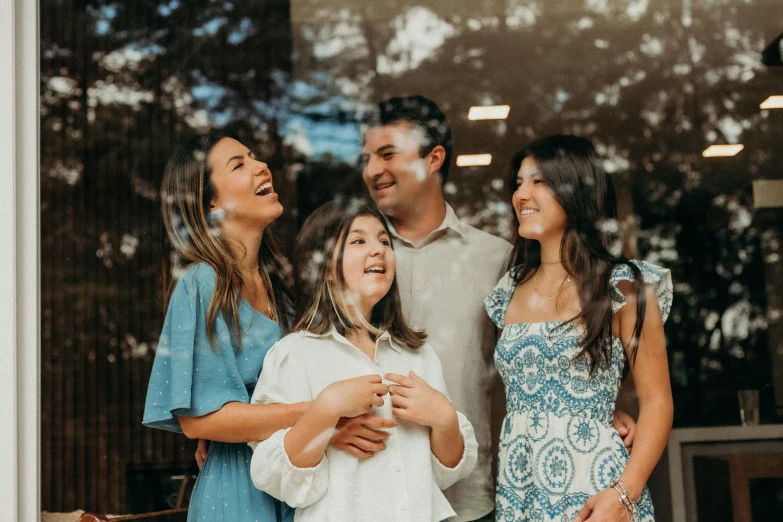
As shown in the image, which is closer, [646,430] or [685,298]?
[646,430]

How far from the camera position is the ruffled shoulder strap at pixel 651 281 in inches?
96.0

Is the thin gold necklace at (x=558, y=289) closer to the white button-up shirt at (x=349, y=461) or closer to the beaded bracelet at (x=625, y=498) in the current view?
the white button-up shirt at (x=349, y=461)

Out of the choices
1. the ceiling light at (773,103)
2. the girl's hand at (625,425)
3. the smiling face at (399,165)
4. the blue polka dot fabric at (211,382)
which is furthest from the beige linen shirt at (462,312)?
the ceiling light at (773,103)

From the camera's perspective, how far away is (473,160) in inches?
108

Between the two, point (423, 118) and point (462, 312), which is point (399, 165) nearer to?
point (423, 118)

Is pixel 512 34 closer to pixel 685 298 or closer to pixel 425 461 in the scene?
pixel 685 298

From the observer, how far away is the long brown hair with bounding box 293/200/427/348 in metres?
2.39

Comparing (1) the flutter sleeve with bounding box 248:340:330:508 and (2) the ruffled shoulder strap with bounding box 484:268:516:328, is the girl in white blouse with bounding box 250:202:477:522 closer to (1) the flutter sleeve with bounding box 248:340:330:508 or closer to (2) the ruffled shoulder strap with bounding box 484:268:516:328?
(1) the flutter sleeve with bounding box 248:340:330:508

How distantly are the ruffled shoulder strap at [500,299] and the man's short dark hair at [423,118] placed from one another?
14.8 inches

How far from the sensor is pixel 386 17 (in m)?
2.82

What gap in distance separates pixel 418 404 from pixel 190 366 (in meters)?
0.57
